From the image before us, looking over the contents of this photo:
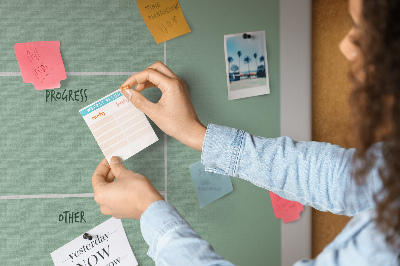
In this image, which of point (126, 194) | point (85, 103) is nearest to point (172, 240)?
point (126, 194)

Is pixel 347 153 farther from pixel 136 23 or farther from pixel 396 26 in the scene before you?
pixel 136 23

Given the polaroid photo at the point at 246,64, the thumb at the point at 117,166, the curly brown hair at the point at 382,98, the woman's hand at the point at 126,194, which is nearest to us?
the curly brown hair at the point at 382,98

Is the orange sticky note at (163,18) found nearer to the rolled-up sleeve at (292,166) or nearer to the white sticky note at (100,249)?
the rolled-up sleeve at (292,166)

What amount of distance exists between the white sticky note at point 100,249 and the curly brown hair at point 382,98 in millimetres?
581

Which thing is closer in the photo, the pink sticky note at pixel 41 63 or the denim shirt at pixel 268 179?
the denim shirt at pixel 268 179

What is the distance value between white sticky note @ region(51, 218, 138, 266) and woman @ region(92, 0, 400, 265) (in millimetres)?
129

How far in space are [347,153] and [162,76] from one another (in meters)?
0.39

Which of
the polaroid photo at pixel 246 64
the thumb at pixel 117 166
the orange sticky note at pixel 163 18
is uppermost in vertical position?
the orange sticky note at pixel 163 18

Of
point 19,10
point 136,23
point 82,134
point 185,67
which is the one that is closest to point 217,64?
point 185,67

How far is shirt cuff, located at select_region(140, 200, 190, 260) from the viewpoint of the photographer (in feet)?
1.89

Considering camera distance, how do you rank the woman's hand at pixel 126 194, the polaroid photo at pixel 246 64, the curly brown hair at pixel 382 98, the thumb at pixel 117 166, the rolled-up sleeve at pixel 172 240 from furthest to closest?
the polaroid photo at pixel 246 64 → the thumb at pixel 117 166 → the woman's hand at pixel 126 194 → the rolled-up sleeve at pixel 172 240 → the curly brown hair at pixel 382 98

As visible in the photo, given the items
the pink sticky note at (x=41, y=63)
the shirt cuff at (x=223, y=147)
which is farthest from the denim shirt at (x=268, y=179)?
the pink sticky note at (x=41, y=63)

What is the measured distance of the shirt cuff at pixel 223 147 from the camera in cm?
72

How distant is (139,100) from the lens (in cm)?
76
